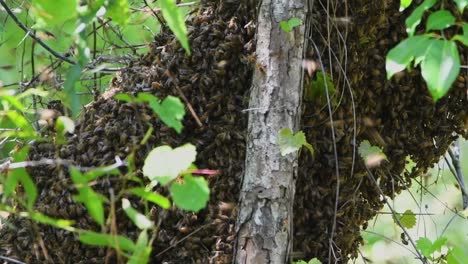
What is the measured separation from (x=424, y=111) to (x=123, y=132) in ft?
5.05

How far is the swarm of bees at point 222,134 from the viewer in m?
3.42

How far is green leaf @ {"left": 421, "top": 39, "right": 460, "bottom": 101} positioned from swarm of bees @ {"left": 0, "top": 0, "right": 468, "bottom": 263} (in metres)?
1.10

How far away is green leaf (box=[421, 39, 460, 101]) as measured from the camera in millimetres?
2291

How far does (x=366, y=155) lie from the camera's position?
11.7 ft

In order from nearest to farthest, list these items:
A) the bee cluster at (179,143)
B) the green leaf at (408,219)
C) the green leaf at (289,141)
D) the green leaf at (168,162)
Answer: the green leaf at (168,162) → the green leaf at (289,141) → the bee cluster at (179,143) → the green leaf at (408,219)

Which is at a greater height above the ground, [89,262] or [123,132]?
[123,132]

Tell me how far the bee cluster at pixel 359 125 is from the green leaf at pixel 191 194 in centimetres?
113

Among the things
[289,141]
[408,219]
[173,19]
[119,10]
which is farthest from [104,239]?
[408,219]

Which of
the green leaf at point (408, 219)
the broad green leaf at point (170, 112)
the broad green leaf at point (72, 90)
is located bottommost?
the green leaf at point (408, 219)

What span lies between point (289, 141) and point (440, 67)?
95 centimetres

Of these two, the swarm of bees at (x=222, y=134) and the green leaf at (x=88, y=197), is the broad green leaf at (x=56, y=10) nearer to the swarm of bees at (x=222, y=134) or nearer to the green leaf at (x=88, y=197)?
the green leaf at (x=88, y=197)

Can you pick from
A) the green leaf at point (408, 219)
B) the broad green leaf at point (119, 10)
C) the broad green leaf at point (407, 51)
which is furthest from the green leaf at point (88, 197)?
the green leaf at point (408, 219)

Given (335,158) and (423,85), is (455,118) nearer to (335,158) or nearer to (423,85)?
(423,85)

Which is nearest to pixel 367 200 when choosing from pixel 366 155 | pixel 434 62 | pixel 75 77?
pixel 366 155
